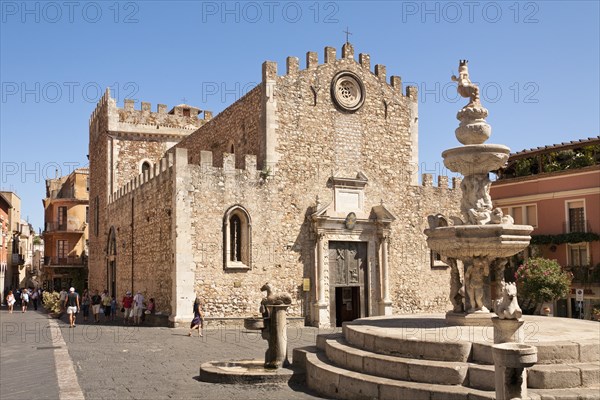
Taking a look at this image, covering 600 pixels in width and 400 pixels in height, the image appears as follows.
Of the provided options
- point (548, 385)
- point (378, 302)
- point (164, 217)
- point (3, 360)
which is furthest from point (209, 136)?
point (548, 385)

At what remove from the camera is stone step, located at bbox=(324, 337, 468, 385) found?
8.70m

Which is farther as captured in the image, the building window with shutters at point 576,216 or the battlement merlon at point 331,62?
the building window with shutters at point 576,216

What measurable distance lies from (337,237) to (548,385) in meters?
15.8

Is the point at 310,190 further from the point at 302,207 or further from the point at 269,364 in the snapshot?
the point at 269,364

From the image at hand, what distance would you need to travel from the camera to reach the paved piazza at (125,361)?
34.9 feet

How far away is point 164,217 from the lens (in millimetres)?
22453

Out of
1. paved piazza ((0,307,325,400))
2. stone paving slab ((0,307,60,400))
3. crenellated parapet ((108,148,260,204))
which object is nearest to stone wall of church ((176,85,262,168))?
crenellated parapet ((108,148,260,204))

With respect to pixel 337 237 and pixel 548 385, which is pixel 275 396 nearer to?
pixel 548 385

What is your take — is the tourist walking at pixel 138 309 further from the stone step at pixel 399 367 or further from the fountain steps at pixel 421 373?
the stone step at pixel 399 367

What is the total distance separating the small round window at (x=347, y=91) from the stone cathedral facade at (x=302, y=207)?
0.04 m

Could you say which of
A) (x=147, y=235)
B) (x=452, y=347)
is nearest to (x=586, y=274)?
(x=147, y=235)

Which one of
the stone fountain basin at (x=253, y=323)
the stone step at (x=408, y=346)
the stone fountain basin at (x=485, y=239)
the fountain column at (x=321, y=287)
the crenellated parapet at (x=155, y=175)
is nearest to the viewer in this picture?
the stone step at (x=408, y=346)

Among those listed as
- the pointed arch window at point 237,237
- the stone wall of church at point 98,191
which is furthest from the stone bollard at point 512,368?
the stone wall of church at point 98,191

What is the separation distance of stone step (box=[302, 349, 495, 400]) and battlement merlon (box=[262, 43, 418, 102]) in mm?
13850
